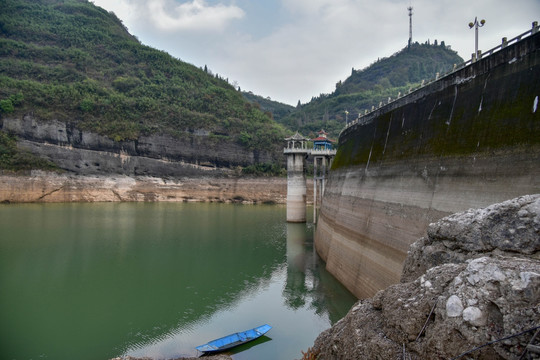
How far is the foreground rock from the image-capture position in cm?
311

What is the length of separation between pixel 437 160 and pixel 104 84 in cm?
7784

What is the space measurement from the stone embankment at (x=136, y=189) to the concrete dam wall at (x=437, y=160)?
142 ft

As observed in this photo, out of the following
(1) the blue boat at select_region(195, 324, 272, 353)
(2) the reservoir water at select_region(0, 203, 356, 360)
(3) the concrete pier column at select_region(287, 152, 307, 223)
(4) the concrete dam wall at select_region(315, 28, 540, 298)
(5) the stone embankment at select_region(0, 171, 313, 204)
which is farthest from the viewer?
(5) the stone embankment at select_region(0, 171, 313, 204)

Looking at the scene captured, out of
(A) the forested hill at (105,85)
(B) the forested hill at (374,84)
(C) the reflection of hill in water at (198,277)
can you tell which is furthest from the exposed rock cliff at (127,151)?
(B) the forested hill at (374,84)

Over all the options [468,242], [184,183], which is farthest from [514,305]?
[184,183]

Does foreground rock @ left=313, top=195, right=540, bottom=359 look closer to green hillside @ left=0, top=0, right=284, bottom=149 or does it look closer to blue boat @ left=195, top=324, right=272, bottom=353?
blue boat @ left=195, top=324, right=272, bottom=353

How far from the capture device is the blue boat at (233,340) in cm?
1155

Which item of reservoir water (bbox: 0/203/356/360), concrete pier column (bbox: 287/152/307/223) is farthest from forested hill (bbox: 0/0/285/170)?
reservoir water (bbox: 0/203/356/360)

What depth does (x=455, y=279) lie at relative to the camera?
373 cm

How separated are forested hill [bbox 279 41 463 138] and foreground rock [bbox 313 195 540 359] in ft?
316

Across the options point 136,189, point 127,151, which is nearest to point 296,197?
point 136,189

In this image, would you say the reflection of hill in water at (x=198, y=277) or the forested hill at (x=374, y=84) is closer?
the reflection of hill in water at (x=198, y=277)

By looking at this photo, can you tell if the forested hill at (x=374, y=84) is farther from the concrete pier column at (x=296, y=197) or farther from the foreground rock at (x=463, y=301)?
the foreground rock at (x=463, y=301)

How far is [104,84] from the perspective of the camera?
246ft
